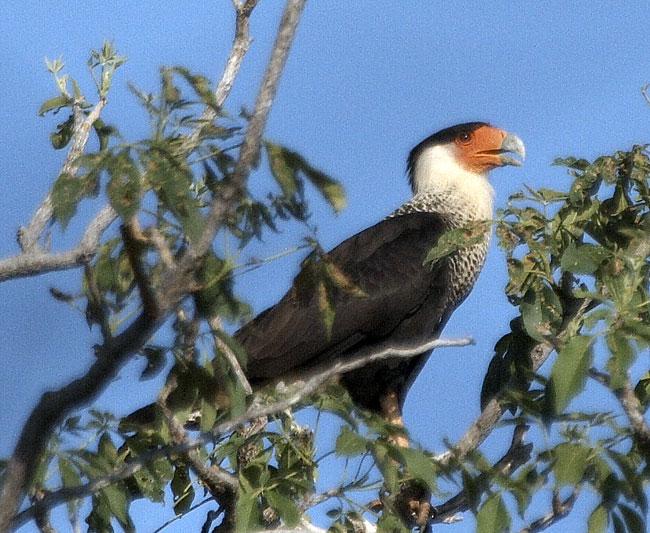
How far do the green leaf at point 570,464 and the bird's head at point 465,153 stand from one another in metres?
3.38

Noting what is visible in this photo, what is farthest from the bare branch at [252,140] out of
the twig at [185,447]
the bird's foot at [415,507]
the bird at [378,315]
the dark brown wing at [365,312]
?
the dark brown wing at [365,312]

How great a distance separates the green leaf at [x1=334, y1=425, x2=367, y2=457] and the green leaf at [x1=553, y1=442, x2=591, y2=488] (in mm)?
421

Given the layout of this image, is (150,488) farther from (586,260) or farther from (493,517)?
(586,260)

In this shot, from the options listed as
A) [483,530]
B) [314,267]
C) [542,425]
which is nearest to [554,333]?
[542,425]

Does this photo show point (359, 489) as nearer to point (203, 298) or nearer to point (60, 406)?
point (203, 298)

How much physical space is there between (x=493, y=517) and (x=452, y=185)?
135 inches

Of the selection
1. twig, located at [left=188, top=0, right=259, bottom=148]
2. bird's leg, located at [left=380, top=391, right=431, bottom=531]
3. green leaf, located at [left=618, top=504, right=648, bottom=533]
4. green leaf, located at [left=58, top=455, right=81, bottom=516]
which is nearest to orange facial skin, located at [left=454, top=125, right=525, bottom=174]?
bird's leg, located at [left=380, top=391, right=431, bottom=531]

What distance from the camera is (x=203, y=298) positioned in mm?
2166

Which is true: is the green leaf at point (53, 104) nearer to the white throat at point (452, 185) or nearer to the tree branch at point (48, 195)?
the tree branch at point (48, 195)

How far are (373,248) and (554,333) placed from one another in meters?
1.94

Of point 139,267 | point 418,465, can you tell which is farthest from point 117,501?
point 139,267

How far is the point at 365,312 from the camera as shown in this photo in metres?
4.83

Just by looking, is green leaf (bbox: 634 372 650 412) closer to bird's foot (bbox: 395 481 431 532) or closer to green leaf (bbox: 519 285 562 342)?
green leaf (bbox: 519 285 562 342)

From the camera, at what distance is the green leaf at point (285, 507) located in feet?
8.73
